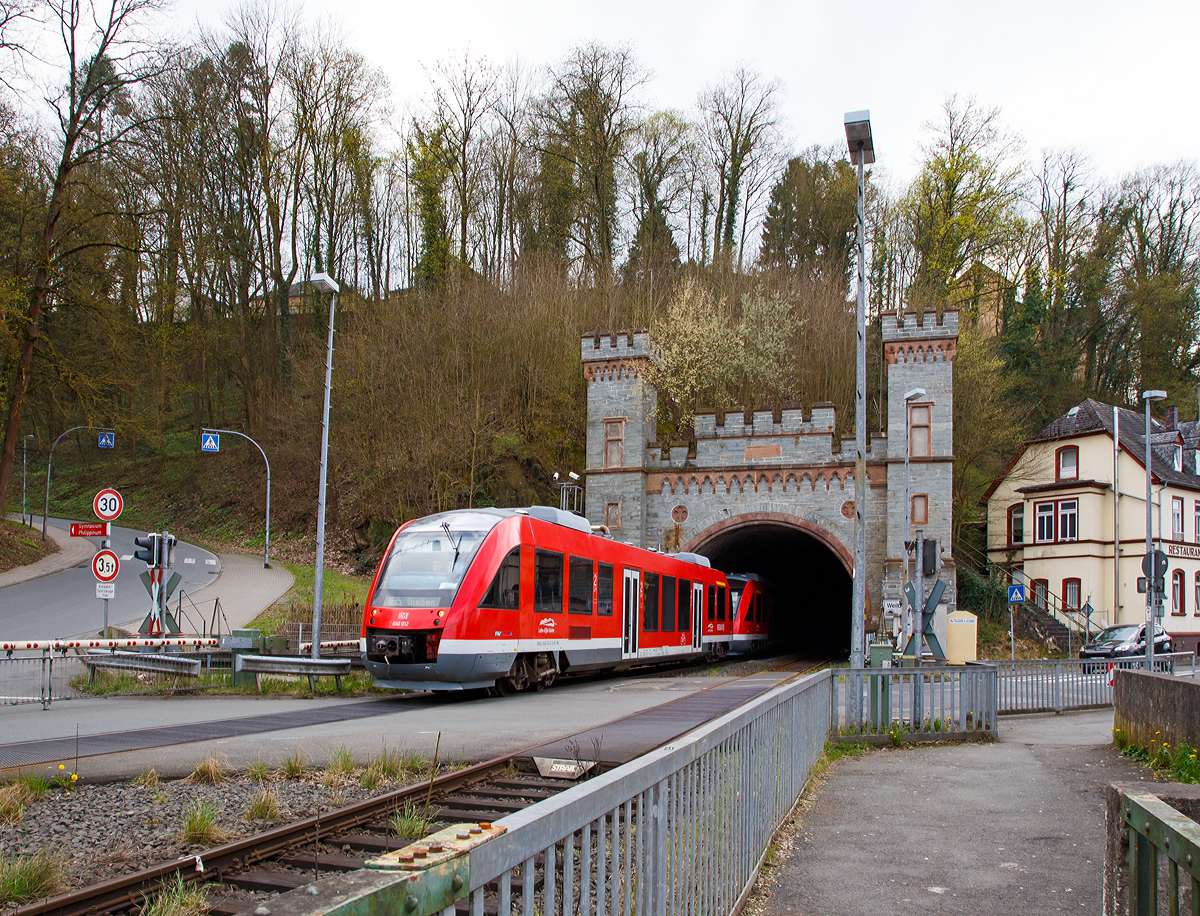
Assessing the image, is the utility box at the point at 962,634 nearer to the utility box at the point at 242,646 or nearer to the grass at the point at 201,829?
the utility box at the point at 242,646

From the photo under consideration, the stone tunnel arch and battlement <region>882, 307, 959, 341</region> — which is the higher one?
battlement <region>882, 307, 959, 341</region>

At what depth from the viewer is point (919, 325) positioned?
30.8m

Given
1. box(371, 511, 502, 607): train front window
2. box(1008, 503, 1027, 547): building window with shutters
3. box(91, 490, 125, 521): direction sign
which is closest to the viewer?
box(371, 511, 502, 607): train front window

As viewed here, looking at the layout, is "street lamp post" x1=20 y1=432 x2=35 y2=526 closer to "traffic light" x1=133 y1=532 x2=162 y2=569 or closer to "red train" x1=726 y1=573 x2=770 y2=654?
"traffic light" x1=133 y1=532 x2=162 y2=569

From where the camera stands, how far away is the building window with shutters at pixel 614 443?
107 feet

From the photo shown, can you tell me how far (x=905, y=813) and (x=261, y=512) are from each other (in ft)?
138

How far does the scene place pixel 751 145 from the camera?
46500 mm

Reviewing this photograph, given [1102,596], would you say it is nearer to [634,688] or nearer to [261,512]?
[634,688]

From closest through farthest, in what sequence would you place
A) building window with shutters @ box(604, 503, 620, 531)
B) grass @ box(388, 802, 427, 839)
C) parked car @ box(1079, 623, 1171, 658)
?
grass @ box(388, 802, 427, 839), parked car @ box(1079, 623, 1171, 658), building window with shutters @ box(604, 503, 620, 531)

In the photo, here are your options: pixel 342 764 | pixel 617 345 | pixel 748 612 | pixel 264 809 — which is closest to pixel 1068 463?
pixel 748 612

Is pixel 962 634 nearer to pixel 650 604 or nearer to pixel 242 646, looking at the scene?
pixel 650 604

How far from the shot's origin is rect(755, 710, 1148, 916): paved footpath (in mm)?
5582

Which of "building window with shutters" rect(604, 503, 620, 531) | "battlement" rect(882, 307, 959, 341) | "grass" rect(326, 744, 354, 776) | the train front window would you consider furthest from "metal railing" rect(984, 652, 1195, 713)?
"building window with shutters" rect(604, 503, 620, 531)

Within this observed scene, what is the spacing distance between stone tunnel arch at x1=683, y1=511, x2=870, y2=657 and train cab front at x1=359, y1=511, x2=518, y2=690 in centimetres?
1717
